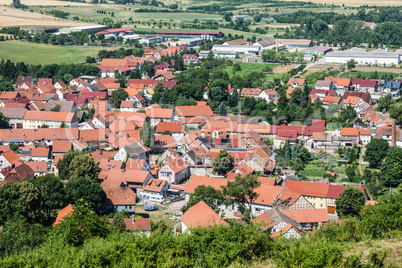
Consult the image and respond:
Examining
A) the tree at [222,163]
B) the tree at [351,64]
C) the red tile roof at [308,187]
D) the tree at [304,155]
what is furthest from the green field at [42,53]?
the red tile roof at [308,187]

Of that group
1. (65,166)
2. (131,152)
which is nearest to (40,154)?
(65,166)

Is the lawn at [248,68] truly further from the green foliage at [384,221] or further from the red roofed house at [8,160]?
the green foliage at [384,221]

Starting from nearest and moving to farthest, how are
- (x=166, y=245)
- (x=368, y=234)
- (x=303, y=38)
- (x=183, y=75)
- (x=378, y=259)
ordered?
(x=378, y=259) < (x=166, y=245) < (x=368, y=234) < (x=183, y=75) < (x=303, y=38)

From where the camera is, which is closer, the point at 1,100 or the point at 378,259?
the point at 378,259

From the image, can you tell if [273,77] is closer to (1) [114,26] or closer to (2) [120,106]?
(2) [120,106]

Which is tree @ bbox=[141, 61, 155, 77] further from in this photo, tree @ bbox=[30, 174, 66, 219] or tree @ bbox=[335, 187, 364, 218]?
tree @ bbox=[335, 187, 364, 218]

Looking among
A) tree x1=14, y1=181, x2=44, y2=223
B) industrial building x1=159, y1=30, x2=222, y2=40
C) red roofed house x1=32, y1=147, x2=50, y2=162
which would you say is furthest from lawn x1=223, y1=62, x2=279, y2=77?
tree x1=14, y1=181, x2=44, y2=223

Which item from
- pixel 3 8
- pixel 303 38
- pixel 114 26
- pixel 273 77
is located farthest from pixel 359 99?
pixel 3 8
